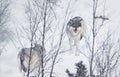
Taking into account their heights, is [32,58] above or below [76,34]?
below

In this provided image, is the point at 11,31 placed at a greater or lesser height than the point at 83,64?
greater

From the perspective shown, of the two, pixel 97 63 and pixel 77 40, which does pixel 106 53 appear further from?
pixel 77 40

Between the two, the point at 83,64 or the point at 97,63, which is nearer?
the point at 97,63

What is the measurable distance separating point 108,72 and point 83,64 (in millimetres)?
1730

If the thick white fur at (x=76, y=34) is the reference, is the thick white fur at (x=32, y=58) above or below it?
below

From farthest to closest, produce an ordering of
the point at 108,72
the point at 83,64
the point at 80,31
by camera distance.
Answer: the point at 80,31
the point at 83,64
the point at 108,72

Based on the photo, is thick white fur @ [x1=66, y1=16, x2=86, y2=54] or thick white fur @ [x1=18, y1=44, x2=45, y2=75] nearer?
thick white fur @ [x1=18, y1=44, x2=45, y2=75]

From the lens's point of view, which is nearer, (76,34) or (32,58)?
(32,58)

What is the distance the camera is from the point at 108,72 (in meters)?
16.2

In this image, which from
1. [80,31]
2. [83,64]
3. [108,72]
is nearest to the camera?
[108,72]

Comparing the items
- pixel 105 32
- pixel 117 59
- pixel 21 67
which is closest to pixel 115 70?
pixel 117 59

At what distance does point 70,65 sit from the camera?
60.2 ft

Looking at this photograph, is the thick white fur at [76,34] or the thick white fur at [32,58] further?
the thick white fur at [76,34]

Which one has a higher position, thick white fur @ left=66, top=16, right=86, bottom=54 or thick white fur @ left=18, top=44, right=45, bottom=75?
thick white fur @ left=66, top=16, right=86, bottom=54
